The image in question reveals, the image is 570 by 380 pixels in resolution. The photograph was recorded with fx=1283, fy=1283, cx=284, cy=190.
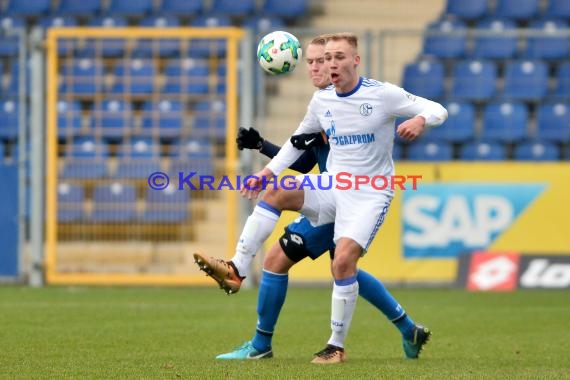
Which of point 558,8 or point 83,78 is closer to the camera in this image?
point 83,78

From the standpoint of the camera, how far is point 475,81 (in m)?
17.2

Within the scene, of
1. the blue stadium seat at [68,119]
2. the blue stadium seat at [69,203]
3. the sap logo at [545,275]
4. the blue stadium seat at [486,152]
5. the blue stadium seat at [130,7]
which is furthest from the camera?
the blue stadium seat at [130,7]

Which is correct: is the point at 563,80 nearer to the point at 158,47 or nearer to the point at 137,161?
the point at 158,47

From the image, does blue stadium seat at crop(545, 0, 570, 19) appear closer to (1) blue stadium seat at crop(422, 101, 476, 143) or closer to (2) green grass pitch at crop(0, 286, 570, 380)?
(1) blue stadium seat at crop(422, 101, 476, 143)

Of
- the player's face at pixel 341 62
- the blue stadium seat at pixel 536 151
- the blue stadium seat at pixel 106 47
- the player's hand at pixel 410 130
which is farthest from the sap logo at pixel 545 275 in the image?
the player's hand at pixel 410 130

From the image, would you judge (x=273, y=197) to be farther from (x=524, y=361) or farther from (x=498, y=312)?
(x=498, y=312)

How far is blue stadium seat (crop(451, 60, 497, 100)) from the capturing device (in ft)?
56.2

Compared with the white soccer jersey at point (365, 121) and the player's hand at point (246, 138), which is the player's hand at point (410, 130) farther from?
the player's hand at point (246, 138)

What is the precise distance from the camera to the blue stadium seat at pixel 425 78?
16906 mm

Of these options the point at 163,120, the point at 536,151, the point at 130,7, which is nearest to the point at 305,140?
the point at 163,120

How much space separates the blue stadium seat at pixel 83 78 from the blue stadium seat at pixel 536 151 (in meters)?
5.51

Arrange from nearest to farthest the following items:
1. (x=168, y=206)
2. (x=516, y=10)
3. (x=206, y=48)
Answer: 1. (x=168, y=206)
2. (x=206, y=48)
3. (x=516, y=10)

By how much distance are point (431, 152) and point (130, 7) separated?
A: 592cm

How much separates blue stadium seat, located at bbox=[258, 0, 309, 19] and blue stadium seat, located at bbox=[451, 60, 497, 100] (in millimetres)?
3645
